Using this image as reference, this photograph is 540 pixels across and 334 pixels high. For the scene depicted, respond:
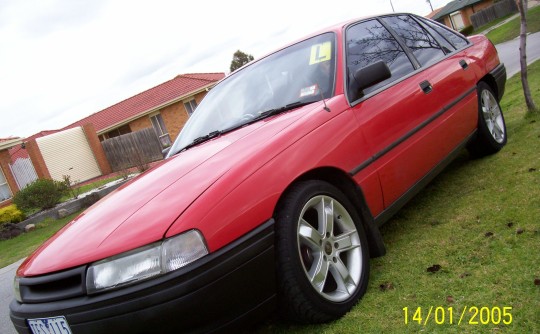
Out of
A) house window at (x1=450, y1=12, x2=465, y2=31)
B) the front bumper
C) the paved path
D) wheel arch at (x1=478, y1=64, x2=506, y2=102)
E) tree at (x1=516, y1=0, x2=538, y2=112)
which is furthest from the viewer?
house window at (x1=450, y1=12, x2=465, y2=31)

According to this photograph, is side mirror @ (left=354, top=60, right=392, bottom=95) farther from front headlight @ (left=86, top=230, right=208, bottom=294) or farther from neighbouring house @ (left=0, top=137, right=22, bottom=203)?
neighbouring house @ (left=0, top=137, right=22, bottom=203)

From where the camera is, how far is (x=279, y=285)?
243cm

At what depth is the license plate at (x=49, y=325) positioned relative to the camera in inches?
88.0

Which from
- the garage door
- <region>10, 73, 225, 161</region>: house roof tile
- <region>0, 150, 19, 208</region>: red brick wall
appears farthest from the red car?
<region>10, 73, 225, 161</region>: house roof tile

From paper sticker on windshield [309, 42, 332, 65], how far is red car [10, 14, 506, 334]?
0.7 inches

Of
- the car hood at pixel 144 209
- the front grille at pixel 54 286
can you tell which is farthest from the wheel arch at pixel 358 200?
the front grille at pixel 54 286

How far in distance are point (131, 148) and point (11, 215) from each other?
12970mm

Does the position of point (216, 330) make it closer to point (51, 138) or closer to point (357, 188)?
point (357, 188)

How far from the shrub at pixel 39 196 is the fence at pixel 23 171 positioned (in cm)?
889

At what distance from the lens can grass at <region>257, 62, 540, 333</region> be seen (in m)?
2.41

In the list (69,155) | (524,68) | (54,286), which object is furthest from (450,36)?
(69,155)

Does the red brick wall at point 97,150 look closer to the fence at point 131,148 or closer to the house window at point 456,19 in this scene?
the fence at point 131,148

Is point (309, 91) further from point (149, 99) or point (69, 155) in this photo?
point (149, 99)

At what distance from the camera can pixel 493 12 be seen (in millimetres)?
56875
